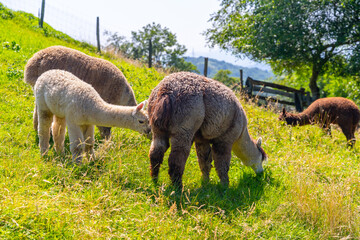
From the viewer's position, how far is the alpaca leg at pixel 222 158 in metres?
5.34

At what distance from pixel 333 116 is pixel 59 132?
29.7 feet

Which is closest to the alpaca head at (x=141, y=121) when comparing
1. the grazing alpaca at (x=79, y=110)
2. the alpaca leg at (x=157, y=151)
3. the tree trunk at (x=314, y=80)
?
the grazing alpaca at (x=79, y=110)

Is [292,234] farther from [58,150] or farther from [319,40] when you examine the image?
[319,40]

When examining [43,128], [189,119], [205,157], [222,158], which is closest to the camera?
[189,119]

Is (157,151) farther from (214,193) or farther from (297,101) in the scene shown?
(297,101)

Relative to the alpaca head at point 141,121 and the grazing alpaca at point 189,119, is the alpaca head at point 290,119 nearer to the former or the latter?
the grazing alpaca at point 189,119

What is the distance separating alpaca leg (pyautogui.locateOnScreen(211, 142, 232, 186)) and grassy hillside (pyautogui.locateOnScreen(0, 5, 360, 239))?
0.21 metres

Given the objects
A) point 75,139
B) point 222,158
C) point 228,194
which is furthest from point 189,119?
point 75,139

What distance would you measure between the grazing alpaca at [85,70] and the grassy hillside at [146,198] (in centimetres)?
91

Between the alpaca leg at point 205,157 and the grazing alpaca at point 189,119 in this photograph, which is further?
the alpaca leg at point 205,157

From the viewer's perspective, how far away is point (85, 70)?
6430mm

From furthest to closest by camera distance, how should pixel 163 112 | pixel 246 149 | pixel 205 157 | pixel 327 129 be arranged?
pixel 327 129 → pixel 246 149 → pixel 205 157 → pixel 163 112

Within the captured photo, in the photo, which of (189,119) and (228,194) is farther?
(228,194)

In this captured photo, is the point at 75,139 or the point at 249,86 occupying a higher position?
the point at 249,86
